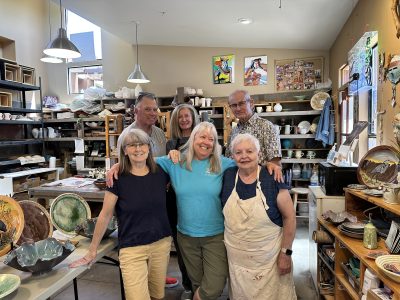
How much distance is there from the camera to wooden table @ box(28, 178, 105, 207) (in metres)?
3.11

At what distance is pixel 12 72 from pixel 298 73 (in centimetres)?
536

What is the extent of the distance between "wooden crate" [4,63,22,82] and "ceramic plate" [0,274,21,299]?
5.34 metres

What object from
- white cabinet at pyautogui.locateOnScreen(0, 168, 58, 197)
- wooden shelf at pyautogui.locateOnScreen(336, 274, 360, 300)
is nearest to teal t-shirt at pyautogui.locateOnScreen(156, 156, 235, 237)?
wooden shelf at pyautogui.locateOnScreen(336, 274, 360, 300)

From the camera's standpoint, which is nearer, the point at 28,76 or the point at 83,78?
the point at 28,76

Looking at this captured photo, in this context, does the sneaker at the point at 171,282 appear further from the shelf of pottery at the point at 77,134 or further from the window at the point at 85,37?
the window at the point at 85,37

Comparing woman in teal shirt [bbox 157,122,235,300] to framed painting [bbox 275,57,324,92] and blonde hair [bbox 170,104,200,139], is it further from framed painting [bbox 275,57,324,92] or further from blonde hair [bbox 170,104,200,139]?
framed painting [bbox 275,57,324,92]

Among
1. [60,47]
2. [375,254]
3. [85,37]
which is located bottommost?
[375,254]

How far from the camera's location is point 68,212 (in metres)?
2.05

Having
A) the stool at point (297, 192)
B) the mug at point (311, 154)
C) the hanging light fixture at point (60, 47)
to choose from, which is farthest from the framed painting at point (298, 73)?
the hanging light fixture at point (60, 47)

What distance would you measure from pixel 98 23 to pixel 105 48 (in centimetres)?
198

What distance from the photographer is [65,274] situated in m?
1.50

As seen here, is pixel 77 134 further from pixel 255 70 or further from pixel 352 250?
pixel 352 250

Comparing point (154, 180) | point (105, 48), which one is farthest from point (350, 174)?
point (105, 48)

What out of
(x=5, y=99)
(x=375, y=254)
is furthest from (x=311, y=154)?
(x=5, y=99)
